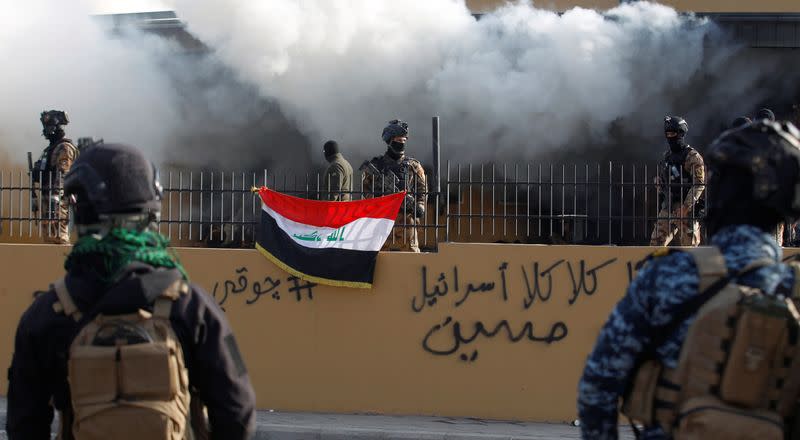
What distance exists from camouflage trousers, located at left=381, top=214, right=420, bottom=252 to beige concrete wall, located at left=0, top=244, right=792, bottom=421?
56cm

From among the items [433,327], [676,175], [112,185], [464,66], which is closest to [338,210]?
[433,327]

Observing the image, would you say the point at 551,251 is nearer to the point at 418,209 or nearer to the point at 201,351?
the point at 418,209

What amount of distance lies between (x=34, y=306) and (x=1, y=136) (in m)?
15.8

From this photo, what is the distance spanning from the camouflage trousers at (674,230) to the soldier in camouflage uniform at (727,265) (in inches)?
244

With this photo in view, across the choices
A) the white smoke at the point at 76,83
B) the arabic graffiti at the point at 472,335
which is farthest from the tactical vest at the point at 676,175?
the white smoke at the point at 76,83

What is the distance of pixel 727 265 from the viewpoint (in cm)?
296

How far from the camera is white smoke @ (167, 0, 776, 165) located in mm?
16109

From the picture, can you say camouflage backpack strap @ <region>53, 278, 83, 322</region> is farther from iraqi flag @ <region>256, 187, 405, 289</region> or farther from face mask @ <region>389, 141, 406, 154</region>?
face mask @ <region>389, 141, 406, 154</region>

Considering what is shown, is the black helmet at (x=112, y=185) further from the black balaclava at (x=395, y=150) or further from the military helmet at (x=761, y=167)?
the black balaclava at (x=395, y=150)

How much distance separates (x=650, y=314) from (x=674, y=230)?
22.0 ft

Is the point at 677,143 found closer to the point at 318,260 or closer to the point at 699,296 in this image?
the point at 318,260

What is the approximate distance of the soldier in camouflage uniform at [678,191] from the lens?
908 centimetres

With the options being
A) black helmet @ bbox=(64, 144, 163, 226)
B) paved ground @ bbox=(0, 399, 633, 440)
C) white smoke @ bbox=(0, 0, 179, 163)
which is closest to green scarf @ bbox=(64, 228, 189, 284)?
black helmet @ bbox=(64, 144, 163, 226)

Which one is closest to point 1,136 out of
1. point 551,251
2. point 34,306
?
point 551,251
